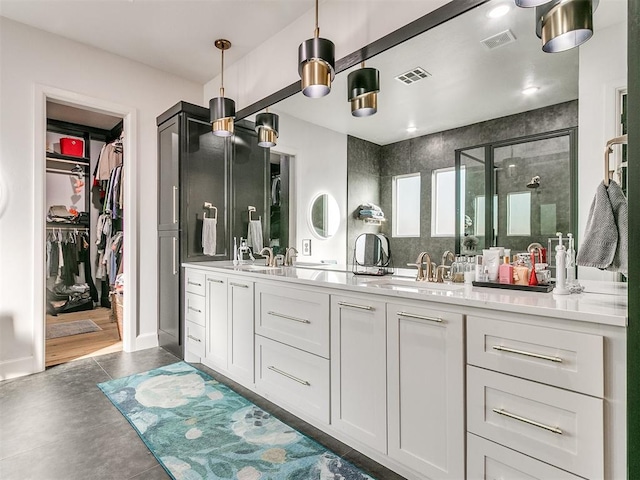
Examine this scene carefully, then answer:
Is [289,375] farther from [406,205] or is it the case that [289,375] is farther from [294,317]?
[406,205]

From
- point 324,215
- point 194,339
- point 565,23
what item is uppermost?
point 565,23

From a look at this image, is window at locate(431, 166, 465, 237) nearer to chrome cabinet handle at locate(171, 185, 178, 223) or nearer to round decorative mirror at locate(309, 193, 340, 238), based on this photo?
round decorative mirror at locate(309, 193, 340, 238)

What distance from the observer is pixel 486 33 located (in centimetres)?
169

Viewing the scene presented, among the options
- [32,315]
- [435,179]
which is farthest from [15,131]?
[435,179]

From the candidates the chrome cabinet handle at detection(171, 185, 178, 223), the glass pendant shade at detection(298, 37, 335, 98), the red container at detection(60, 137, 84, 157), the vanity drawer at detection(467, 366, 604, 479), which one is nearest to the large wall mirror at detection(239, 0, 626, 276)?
the glass pendant shade at detection(298, 37, 335, 98)

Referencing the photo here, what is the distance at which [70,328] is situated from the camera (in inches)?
168

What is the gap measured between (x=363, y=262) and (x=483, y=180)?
859 millimetres

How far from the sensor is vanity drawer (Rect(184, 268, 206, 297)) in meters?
2.95

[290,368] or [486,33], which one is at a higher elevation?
[486,33]

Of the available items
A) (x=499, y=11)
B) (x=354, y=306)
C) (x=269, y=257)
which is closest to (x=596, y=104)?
(x=499, y=11)

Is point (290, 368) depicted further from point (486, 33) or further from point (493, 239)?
point (486, 33)

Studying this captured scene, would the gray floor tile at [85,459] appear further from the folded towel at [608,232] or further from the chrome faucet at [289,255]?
the folded towel at [608,232]

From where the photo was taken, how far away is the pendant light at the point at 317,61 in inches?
79.4

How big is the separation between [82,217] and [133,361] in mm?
3237
